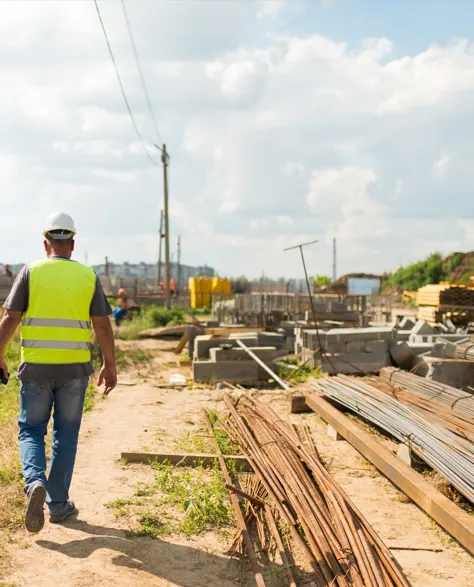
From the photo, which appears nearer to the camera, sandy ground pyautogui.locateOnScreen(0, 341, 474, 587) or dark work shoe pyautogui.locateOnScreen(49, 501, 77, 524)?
sandy ground pyautogui.locateOnScreen(0, 341, 474, 587)

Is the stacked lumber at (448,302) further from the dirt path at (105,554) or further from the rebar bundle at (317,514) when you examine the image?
the dirt path at (105,554)

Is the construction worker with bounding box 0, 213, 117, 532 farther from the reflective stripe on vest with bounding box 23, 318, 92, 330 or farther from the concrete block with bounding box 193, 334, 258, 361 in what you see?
the concrete block with bounding box 193, 334, 258, 361

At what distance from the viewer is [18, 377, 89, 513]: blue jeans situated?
391cm

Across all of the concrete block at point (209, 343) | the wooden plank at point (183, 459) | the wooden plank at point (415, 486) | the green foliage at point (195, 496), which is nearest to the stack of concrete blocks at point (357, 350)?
the concrete block at point (209, 343)

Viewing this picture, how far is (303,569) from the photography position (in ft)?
11.6

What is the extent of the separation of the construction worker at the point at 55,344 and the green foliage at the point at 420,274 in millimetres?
44229

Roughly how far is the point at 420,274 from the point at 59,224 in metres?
45.8

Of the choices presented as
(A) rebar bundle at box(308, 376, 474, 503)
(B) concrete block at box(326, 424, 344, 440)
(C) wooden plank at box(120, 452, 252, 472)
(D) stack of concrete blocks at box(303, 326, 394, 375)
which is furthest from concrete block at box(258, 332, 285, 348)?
(C) wooden plank at box(120, 452, 252, 472)

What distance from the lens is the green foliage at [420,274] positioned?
46.4 metres

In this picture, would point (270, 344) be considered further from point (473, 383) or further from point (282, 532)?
point (282, 532)

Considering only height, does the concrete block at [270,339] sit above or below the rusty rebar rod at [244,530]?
above

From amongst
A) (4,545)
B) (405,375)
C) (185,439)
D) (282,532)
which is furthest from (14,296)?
(405,375)

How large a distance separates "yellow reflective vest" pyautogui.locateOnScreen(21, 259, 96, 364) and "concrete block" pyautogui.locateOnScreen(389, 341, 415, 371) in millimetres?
8140

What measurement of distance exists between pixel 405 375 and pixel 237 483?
12.1ft
